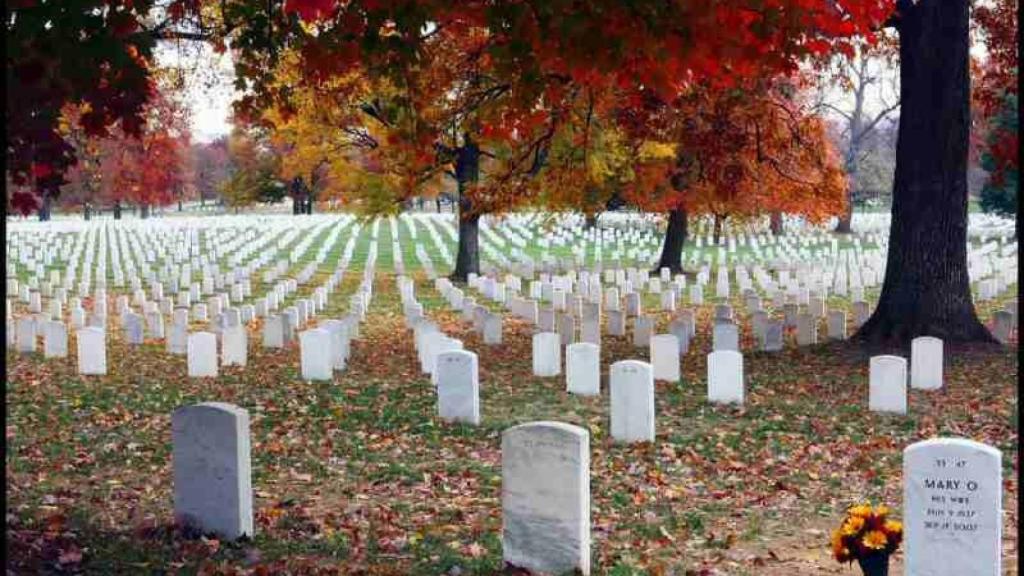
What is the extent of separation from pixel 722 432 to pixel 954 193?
674cm

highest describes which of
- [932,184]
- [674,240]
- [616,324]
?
[932,184]

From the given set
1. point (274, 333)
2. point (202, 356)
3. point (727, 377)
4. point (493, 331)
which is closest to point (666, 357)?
point (727, 377)

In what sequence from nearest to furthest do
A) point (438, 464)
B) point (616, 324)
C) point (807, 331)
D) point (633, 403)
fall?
point (438, 464) → point (633, 403) → point (807, 331) → point (616, 324)

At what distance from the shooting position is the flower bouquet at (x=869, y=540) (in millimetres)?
5875

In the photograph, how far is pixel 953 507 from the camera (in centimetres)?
589

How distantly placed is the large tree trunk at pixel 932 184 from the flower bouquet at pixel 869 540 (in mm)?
10067

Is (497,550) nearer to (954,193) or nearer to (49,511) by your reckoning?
(49,511)

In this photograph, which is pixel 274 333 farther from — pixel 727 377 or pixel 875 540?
pixel 875 540

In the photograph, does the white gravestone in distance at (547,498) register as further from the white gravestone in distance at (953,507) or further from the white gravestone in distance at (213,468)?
the white gravestone in distance at (953,507)

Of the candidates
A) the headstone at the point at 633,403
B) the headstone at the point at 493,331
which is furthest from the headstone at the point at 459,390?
the headstone at the point at 493,331

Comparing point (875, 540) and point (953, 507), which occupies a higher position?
point (953, 507)

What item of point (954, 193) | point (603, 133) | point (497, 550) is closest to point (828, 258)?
point (603, 133)

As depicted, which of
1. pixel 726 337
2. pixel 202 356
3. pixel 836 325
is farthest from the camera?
pixel 836 325

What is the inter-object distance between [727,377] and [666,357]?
150 centimetres
